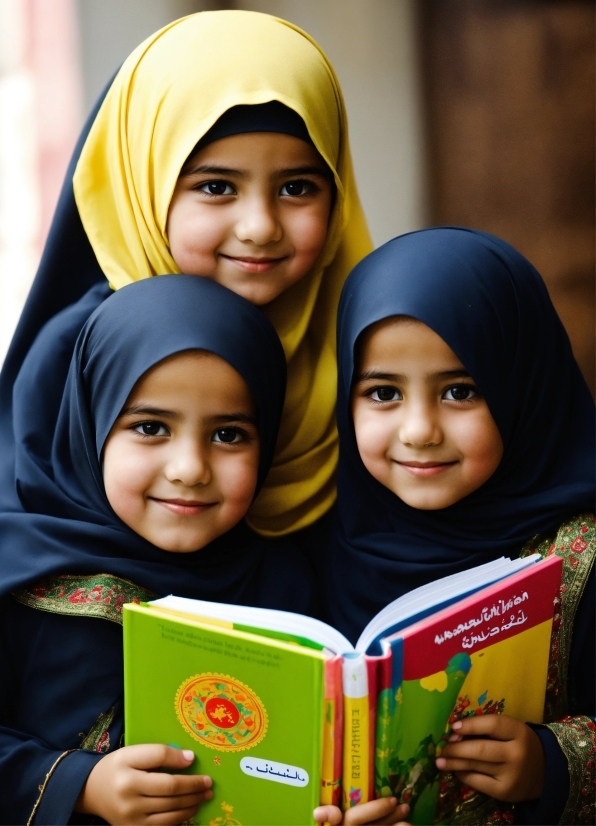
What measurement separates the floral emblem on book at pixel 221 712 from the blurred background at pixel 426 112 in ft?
4.57

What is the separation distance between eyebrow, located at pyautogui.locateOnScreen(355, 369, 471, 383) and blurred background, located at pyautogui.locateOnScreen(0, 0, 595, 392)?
115 centimetres


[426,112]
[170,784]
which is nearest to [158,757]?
[170,784]

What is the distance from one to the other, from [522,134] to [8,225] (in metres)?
1.34

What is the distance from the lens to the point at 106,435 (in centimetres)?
142

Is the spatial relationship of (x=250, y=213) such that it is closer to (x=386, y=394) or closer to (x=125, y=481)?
(x=386, y=394)


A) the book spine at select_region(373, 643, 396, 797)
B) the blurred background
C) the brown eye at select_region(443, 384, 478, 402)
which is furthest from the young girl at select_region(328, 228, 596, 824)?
A: the blurred background

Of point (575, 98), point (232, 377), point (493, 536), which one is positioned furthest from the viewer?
point (575, 98)

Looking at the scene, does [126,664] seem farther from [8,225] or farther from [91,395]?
[8,225]

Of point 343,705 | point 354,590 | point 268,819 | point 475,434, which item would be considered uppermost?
point 475,434

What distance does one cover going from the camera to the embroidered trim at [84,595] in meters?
1.41

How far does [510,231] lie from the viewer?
2480 mm

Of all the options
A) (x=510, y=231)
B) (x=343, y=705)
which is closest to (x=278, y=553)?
(x=343, y=705)

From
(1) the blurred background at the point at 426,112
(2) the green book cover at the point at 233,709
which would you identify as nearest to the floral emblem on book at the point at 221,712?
(2) the green book cover at the point at 233,709

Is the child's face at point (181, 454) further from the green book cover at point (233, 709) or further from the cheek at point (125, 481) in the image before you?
the green book cover at point (233, 709)
